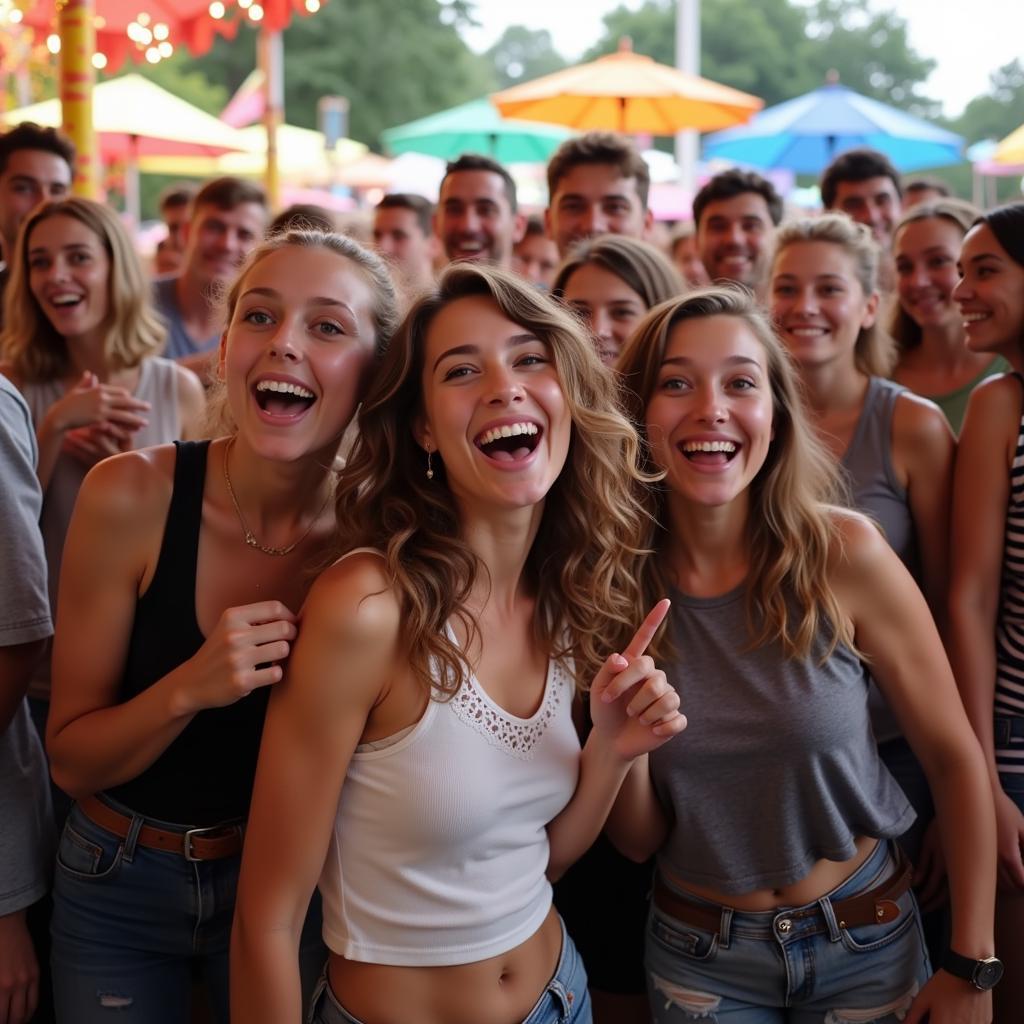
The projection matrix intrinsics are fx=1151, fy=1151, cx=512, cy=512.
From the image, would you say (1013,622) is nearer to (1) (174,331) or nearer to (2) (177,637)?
(2) (177,637)

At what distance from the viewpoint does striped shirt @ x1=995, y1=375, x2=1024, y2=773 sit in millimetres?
2402

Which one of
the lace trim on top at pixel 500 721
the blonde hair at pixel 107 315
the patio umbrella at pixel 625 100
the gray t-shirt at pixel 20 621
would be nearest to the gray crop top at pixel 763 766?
the lace trim on top at pixel 500 721

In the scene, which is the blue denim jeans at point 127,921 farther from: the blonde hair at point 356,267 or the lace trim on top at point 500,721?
the blonde hair at point 356,267

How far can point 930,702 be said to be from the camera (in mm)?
2053

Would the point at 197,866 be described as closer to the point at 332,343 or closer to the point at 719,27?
the point at 332,343

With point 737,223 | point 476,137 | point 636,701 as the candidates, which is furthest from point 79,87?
point 476,137

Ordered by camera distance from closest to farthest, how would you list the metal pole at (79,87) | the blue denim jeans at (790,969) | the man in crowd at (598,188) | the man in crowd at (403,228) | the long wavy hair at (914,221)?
the blue denim jeans at (790,969), the long wavy hair at (914,221), the man in crowd at (598,188), the metal pole at (79,87), the man in crowd at (403,228)

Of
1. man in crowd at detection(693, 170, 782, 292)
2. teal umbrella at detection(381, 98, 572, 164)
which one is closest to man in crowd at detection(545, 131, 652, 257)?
man in crowd at detection(693, 170, 782, 292)

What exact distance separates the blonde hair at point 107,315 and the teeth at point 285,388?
155 centimetres

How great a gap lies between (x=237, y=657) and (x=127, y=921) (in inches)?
21.8

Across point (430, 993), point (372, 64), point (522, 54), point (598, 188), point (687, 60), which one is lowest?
point (430, 993)

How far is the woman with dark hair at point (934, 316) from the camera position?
3367 millimetres

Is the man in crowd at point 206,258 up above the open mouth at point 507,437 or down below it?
above

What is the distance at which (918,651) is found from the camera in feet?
6.70
